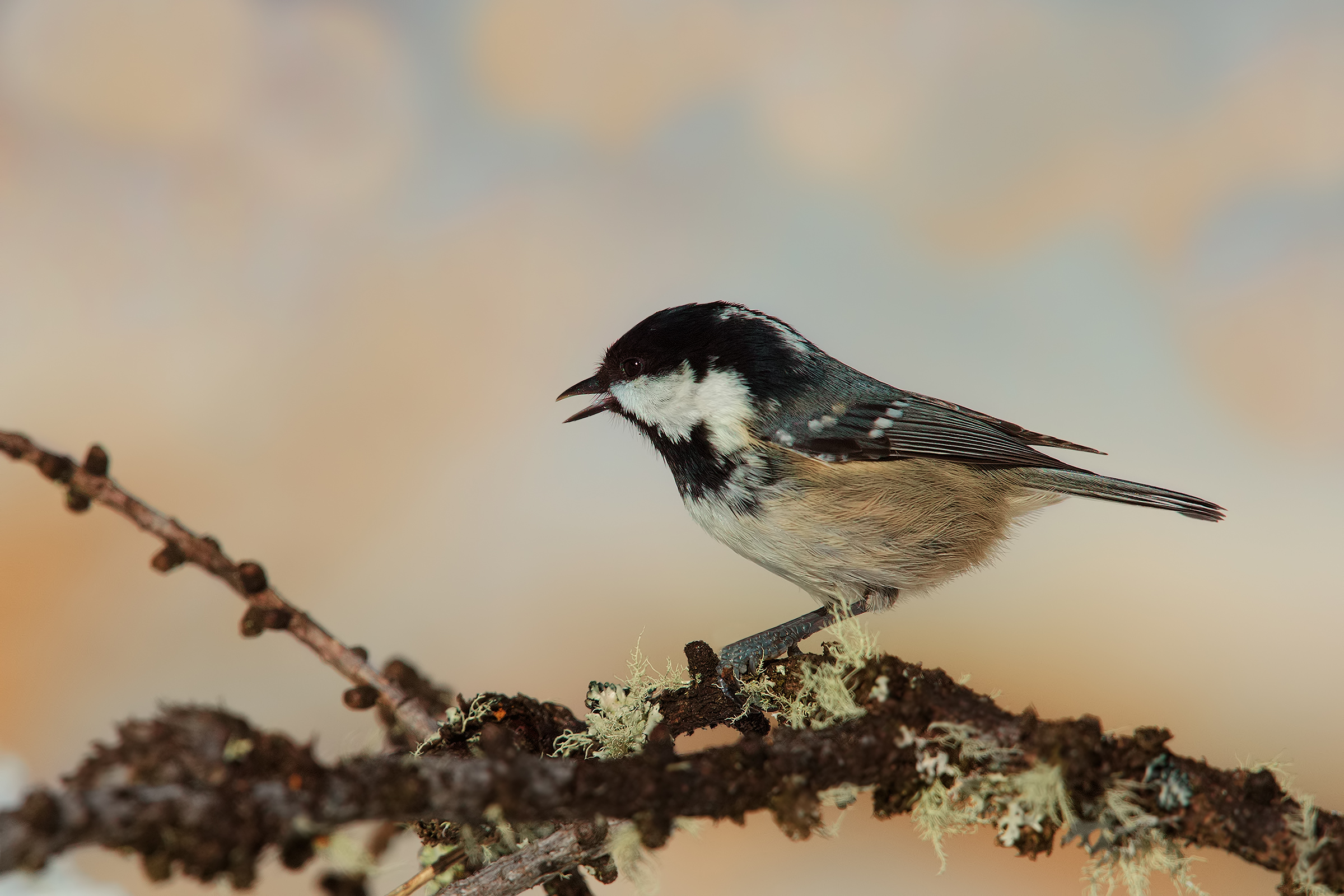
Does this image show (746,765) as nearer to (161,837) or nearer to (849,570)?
(161,837)

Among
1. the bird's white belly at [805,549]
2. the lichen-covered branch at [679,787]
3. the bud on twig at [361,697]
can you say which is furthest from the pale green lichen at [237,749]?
the bird's white belly at [805,549]

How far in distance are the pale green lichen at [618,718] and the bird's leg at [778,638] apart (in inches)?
7.8

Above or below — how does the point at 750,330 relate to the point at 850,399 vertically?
above

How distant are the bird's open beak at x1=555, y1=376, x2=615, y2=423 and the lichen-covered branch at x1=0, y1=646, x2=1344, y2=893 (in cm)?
76

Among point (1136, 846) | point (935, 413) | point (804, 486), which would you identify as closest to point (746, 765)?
point (1136, 846)

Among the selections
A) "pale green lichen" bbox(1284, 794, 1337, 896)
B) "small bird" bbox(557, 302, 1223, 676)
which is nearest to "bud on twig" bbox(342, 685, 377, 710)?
"small bird" bbox(557, 302, 1223, 676)

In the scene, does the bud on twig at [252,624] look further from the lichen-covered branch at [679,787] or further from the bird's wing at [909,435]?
the bird's wing at [909,435]

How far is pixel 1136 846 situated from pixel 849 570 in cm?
74

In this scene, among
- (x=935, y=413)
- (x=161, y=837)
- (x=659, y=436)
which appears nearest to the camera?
(x=161, y=837)

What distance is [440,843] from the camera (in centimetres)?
125

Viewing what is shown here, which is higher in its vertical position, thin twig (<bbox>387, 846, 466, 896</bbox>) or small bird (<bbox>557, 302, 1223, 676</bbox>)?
small bird (<bbox>557, 302, 1223, 676</bbox>)

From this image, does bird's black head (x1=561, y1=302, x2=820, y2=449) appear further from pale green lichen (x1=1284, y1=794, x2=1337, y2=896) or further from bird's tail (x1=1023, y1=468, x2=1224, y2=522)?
pale green lichen (x1=1284, y1=794, x2=1337, y2=896)

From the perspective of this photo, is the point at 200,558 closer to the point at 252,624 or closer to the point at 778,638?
the point at 252,624

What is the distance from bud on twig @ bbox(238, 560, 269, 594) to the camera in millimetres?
1007
